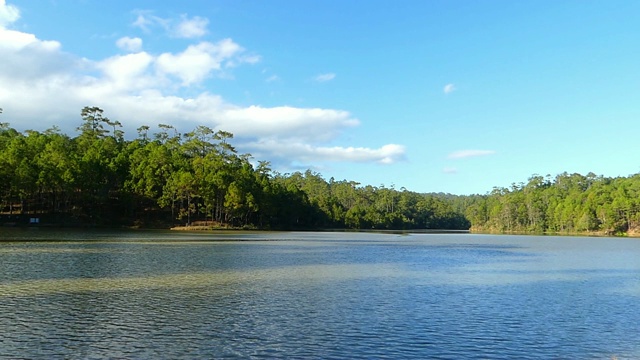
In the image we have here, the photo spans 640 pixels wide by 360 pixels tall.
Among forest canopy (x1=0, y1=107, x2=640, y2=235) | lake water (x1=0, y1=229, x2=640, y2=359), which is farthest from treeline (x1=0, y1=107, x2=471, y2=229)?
lake water (x1=0, y1=229, x2=640, y2=359)

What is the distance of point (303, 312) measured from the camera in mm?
20359

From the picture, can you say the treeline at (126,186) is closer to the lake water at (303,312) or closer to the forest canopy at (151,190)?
the forest canopy at (151,190)


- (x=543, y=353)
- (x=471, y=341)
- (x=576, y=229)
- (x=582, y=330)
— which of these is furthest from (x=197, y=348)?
(x=576, y=229)

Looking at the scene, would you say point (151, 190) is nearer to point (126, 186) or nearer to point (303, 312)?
point (126, 186)

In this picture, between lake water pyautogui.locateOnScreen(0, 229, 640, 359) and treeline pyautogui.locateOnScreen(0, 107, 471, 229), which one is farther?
treeline pyautogui.locateOnScreen(0, 107, 471, 229)

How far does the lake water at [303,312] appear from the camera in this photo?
1497cm

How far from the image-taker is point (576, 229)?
565 ft

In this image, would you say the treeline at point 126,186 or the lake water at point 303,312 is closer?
the lake water at point 303,312

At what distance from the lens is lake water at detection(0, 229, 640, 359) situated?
1497 centimetres

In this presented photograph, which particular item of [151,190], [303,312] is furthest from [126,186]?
[303,312]

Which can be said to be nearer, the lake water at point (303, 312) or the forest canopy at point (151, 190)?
the lake water at point (303, 312)

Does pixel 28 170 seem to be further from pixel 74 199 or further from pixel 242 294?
pixel 242 294

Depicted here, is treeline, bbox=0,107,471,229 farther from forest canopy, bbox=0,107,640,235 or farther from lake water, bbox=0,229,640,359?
lake water, bbox=0,229,640,359

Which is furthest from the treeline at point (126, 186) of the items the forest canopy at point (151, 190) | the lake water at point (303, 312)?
the lake water at point (303, 312)
